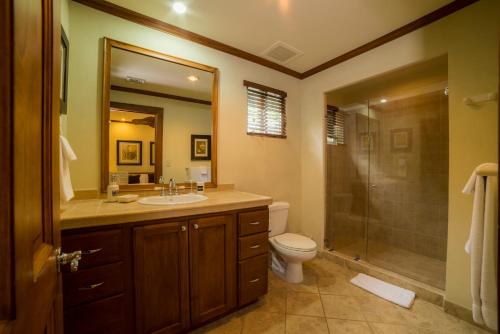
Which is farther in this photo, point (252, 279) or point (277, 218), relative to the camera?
point (277, 218)

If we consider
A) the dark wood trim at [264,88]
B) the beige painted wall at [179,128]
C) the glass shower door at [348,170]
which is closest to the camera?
the beige painted wall at [179,128]

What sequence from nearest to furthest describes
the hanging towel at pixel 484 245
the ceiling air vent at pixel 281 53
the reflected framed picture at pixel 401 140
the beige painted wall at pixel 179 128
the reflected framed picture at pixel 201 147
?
the hanging towel at pixel 484 245 → the beige painted wall at pixel 179 128 → the reflected framed picture at pixel 201 147 → the ceiling air vent at pixel 281 53 → the reflected framed picture at pixel 401 140

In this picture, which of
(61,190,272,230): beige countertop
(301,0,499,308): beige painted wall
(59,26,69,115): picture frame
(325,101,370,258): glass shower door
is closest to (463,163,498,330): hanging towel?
(301,0,499,308): beige painted wall

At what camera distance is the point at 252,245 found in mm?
1655

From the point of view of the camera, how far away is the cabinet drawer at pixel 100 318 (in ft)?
3.51

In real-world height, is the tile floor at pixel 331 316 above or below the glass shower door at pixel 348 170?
below

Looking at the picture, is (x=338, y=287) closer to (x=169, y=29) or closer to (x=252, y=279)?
(x=252, y=279)

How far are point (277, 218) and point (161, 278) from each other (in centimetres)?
133

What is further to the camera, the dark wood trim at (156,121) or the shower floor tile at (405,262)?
the shower floor tile at (405,262)

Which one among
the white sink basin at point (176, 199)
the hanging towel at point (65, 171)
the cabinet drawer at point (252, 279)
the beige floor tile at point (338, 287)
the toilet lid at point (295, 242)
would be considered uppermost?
the hanging towel at point (65, 171)

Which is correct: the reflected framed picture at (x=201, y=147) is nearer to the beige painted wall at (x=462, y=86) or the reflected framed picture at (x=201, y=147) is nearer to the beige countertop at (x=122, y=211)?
the beige countertop at (x=122, y=211)

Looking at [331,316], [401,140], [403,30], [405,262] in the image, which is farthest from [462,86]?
[331,316]

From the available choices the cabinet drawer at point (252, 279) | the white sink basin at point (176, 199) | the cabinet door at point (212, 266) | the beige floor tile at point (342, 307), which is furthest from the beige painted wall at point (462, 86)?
the white sink basin at point (176, 199)

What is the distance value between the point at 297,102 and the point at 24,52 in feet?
9.01
